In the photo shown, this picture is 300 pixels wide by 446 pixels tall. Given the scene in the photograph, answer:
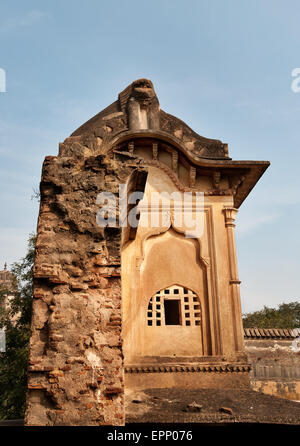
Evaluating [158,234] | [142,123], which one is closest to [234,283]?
[158,234]

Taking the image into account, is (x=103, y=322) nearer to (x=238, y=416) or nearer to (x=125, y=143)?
(x=238, y=416)

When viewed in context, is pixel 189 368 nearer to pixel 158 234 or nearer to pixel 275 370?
pixel 158 234

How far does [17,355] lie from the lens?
9.58 m

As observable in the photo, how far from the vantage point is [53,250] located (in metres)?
2.99

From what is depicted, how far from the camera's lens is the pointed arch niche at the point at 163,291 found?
641 cm

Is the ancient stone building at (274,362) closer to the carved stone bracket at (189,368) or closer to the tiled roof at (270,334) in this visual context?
the tiled roof at (270,334)

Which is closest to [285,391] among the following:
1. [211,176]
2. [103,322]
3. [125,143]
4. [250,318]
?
[211,176]

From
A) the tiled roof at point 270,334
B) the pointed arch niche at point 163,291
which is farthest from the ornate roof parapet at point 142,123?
the tiled roof at point 270,334

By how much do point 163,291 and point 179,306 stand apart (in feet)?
1.31

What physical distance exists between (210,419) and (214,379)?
7.68 feet

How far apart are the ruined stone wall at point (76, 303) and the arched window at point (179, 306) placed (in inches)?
150

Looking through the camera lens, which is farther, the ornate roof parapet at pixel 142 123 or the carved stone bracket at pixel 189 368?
the ornate roof parapet at pixel 142 123
